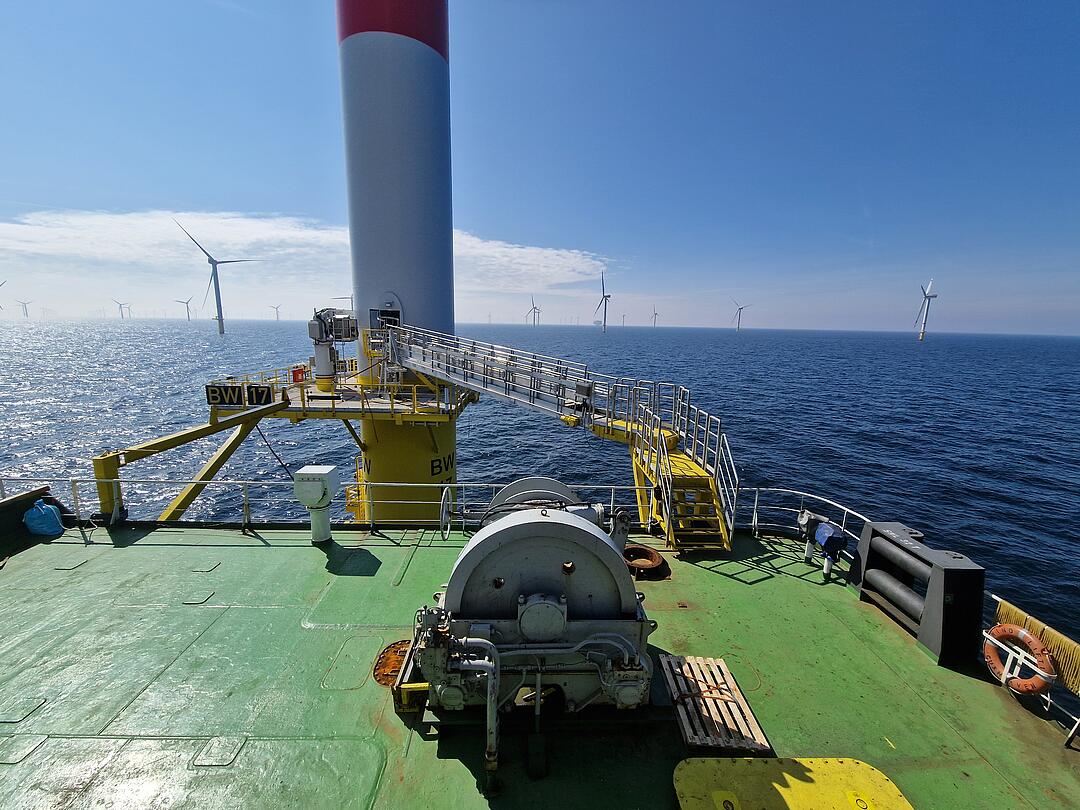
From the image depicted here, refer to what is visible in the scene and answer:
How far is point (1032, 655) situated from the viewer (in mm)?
5957

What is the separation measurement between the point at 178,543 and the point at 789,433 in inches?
1570

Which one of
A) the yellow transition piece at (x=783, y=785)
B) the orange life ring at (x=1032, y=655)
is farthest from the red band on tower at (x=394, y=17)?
the orange life ring at (x=1032, y=655)

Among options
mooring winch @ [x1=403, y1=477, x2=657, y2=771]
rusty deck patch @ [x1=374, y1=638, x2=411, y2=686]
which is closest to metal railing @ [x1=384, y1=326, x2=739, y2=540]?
mooring winch @ [x1=403, y1=477, x2=657, y2=771]

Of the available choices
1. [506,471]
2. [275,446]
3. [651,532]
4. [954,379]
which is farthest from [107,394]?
[954,379]

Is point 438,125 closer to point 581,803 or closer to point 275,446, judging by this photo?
point 581,803

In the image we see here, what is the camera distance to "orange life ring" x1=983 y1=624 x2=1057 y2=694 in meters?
5.77

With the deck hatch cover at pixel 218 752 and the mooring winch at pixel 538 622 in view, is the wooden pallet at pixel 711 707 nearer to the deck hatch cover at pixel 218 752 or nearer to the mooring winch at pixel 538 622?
the mooring winch at pixel 538 622

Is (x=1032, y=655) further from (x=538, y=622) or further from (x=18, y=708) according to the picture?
(x=18, y=708)

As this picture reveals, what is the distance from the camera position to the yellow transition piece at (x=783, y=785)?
442 cm

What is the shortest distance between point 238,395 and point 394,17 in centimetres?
1517

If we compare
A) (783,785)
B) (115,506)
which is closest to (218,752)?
(783,785)

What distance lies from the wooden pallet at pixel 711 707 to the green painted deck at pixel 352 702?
0.26 meters

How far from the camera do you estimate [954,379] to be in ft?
258

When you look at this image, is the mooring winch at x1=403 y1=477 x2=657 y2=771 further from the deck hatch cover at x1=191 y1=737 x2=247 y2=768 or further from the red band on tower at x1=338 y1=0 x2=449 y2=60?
the red band on tower at x1=338 y1=0 x2=449 y2=60
